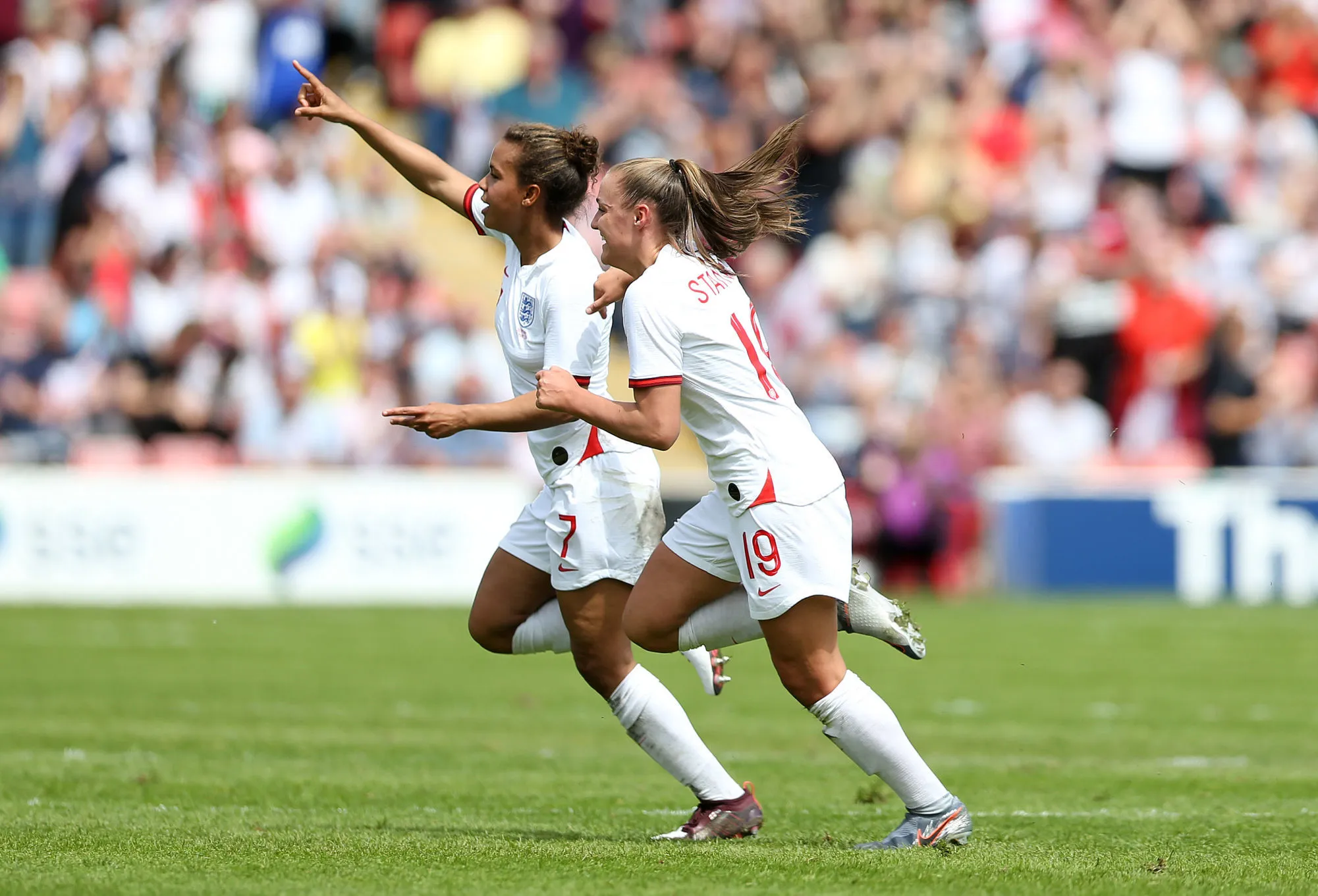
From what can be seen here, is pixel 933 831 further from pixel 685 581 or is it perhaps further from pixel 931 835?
pixel 685 581

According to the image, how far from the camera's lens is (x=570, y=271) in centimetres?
712

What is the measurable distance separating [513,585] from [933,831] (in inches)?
71.6

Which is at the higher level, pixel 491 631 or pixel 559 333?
pixel 559 333

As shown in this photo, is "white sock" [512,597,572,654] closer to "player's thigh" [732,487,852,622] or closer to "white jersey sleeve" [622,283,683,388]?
"player's thigh" [732,487,852,622]

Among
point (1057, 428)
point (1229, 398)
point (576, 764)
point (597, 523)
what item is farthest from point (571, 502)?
point (1229, 398)

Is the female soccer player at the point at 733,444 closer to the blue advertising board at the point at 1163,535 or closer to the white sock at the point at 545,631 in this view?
the white sock at the point at 545,631

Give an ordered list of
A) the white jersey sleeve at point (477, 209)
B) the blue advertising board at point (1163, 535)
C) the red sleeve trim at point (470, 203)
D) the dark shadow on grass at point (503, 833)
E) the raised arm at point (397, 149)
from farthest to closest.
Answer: the blue advertising board at point (1163, 535), the raised arm at point (397, 149), the red sleeve trim at point (470, 203), the white jersey sleeve at point (477, 209), the dark shadow on grass at point (503, 833)

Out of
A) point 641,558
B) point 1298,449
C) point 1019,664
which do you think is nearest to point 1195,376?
point 1298,449

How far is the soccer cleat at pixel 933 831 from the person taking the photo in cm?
660

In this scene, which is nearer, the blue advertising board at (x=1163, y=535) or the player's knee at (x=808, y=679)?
the player's knee at (x=808, y=679)

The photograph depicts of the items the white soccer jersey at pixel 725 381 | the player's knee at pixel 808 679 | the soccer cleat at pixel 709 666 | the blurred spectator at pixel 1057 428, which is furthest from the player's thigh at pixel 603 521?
the blurred spectator at pixel 1057 428

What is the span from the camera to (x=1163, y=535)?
63.2ft

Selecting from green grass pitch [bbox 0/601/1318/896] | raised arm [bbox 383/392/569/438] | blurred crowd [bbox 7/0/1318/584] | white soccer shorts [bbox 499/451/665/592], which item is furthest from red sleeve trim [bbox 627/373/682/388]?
blurred crowd [bbox 7/0/1318/584]

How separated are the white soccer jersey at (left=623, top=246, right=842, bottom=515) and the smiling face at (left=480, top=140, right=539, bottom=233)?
761mm
